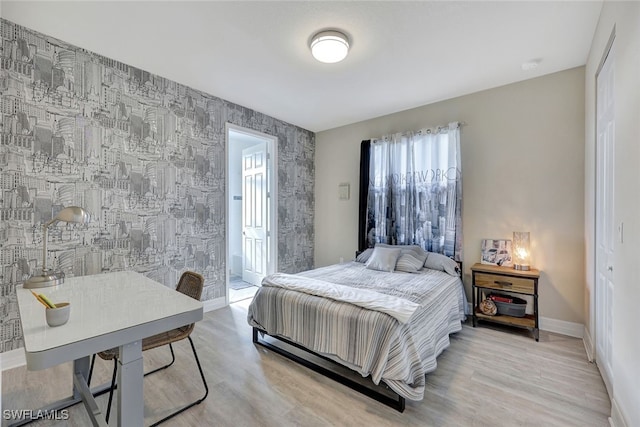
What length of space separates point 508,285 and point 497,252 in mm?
426

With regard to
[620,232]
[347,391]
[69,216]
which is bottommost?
[347,391]

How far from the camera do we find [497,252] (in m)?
3.22

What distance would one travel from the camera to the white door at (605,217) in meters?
1.96

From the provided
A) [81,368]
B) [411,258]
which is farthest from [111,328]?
[411,258]

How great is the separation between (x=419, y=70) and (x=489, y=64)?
0.67 metres

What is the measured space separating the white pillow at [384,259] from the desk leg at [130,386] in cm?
260

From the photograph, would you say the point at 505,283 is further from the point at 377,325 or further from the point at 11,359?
the point at 11,359

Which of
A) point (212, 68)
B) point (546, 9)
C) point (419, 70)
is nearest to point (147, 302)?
point (212, 68)

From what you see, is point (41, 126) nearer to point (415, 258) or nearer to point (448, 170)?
point (415, 258)

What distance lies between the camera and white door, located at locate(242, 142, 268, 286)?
15.1 ft

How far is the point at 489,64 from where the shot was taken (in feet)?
9.15

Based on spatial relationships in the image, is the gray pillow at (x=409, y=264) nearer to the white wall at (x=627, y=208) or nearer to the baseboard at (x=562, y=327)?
the baseboard at (x=562, y=327)

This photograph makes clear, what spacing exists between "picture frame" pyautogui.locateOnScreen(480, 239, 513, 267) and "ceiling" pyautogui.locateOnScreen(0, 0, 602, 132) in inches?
71.8

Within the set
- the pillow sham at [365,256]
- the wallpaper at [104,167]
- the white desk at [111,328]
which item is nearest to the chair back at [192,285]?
the white desk at [111,328]
